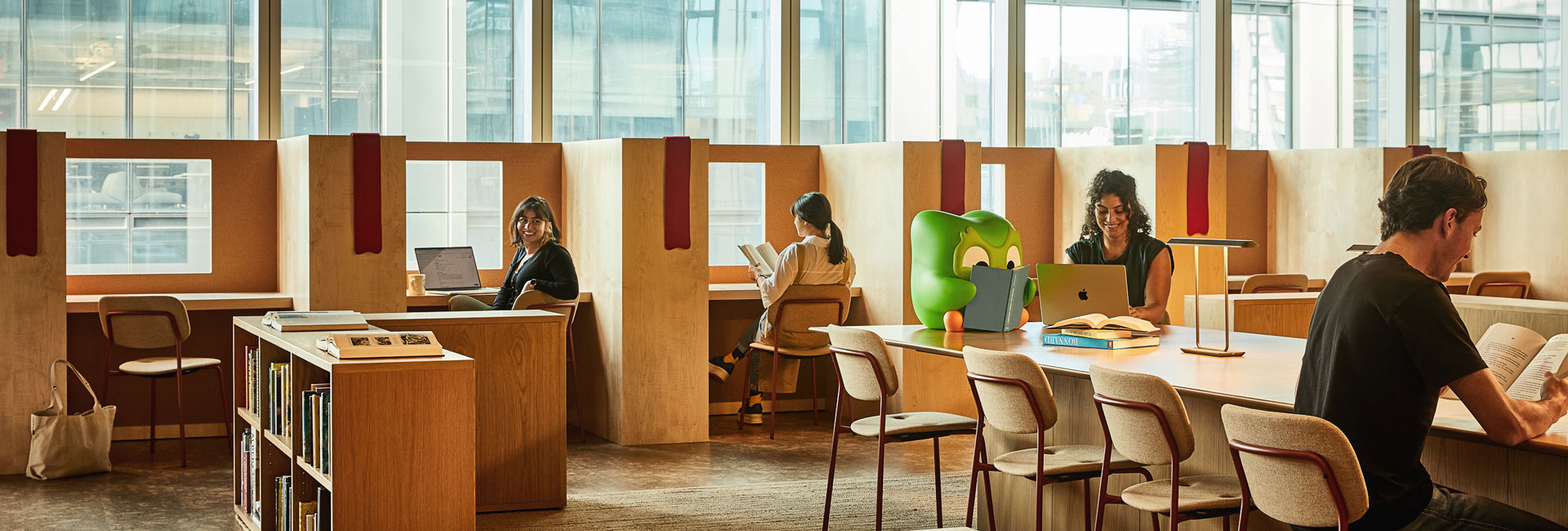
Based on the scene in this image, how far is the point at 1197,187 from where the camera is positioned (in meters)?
8.25

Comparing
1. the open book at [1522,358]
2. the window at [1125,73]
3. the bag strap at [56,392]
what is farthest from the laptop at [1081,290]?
the window at [1125,73]

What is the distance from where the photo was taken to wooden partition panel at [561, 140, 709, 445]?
22.7 ft

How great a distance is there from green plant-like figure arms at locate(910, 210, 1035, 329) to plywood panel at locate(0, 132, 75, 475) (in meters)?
4.01

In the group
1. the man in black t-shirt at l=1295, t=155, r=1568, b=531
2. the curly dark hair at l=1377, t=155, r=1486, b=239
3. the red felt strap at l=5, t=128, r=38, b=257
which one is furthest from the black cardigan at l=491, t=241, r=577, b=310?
the curly dark hair at l=1377, t=155, r=1486, b=239

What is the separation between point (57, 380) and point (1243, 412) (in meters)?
5.48

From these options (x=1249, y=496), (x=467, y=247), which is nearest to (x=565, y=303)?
(x=467, y=247)

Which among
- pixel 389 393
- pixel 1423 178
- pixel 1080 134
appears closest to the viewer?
pixel 1423 178

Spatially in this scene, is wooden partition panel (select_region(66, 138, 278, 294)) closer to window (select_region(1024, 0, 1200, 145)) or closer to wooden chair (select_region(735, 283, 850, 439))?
wooden chair (select_region(735, 283, 850, 439))

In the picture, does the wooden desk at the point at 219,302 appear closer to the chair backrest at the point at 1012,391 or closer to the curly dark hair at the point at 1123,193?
the curly dark hair at the point at 1123,193

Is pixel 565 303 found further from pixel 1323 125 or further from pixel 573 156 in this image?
pixel 1323 125

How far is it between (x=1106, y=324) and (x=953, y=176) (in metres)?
3.06

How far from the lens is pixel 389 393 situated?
3.90 m

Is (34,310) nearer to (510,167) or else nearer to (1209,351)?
(510,167)

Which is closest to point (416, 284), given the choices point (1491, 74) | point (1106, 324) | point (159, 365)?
point (159, 365)
